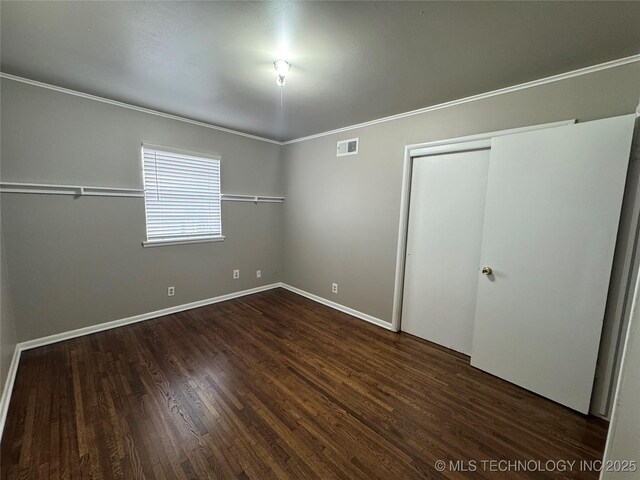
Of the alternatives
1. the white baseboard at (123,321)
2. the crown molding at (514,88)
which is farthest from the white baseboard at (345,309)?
the crown molding at (514,88)

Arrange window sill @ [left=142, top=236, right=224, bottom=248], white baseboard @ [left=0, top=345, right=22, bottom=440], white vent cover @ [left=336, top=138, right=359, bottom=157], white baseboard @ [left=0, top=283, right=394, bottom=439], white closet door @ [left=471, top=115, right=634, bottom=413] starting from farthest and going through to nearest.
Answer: white vent cover @ [left=336, top=138, right=359, bottom=157] < window sill @ [left=142, top=236, right=224, bottom=248] < white baseboard @ [left=0, top=283, right=394, bottom=439] < white closet door @ [left=471, top=115, right=634, bottom=413] < white baseboard @ [left=0, top=345, right=22, bottom=440]

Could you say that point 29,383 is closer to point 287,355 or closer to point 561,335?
point 287,355

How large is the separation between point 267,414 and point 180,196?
2759 mm

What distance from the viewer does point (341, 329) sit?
305 cm

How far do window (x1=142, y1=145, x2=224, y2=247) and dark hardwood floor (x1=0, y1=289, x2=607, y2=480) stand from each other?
1.29 meters

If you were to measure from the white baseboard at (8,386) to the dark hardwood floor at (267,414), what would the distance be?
47 millimetres

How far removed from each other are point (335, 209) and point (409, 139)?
129 centimetres

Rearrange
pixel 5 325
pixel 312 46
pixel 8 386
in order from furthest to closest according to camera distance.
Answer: pixel 5 325 → pixel 8 386 → pixel 312 46

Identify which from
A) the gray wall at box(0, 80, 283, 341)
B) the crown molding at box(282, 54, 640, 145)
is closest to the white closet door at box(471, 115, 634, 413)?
the crown molding at box(282, 54, 640, 145)

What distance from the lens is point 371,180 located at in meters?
3.13

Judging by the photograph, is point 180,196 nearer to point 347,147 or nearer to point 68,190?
point 68,190

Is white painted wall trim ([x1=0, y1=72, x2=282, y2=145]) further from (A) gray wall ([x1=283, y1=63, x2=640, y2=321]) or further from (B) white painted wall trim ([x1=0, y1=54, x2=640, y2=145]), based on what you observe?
(A) gray wall ([x1=283, y1=63, x2=640, y2=321])

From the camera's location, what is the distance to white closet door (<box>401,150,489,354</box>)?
2449 millimetres

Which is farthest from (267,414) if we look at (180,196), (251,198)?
(251,198)
